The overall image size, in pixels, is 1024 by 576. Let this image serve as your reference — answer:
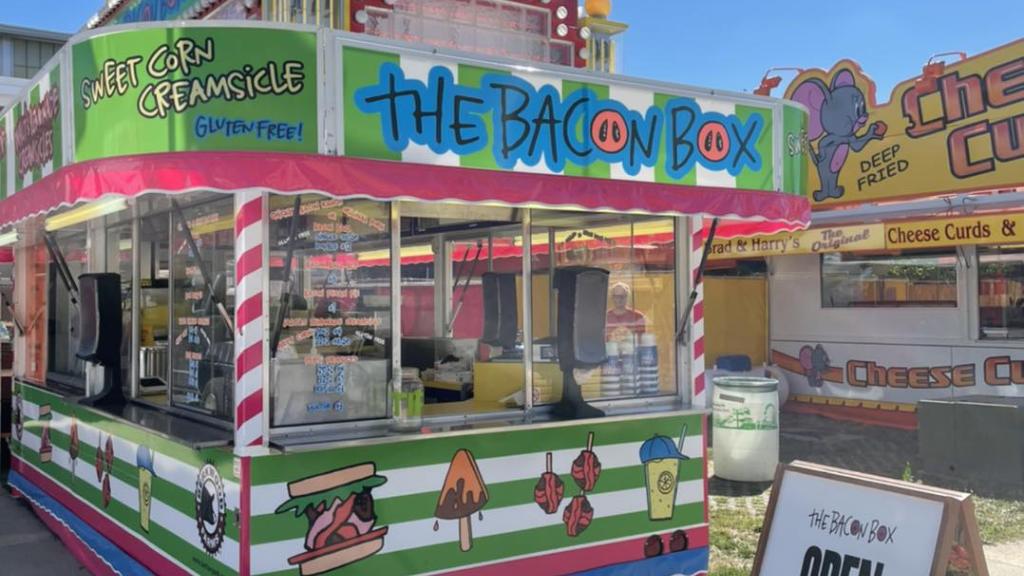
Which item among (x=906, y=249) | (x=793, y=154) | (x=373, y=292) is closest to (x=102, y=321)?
(x=373, y=292)

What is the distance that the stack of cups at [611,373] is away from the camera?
17.5ft

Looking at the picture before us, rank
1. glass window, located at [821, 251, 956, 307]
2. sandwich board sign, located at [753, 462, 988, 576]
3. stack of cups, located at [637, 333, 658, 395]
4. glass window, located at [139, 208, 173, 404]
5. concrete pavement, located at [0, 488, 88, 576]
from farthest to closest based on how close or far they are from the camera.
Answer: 1. glass window, located at [821, 251, 956, 307]
2. concrete pavement, located at [0, 488, 88, 576]
3. glass window, located at [139, 208, 173, 404]
4. stack of cups, located at [637, 333, 658, 395]
5. sandwich board sign, located at [753, 462, 988, 576]

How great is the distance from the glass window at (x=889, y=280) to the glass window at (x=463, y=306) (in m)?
6.99

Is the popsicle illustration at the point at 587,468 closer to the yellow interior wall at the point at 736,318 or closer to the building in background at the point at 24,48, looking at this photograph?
the yellow interior wall at the point at 736,318

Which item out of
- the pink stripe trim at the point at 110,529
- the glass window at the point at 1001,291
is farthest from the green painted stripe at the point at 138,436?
the glass window at the point at 1001,291

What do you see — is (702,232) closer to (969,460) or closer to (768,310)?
(969,460)

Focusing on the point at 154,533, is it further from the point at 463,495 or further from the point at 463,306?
the point at 463,306

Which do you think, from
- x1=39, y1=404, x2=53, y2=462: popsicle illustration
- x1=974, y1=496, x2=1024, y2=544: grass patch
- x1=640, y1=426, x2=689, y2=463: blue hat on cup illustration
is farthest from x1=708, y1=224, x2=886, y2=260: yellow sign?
x1=39, y1=404, x2=53, y2=462: popsicle illustration

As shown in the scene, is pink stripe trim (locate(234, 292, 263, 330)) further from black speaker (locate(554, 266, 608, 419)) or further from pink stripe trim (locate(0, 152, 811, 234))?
black speaker (locate(554, 266, 608, 419))

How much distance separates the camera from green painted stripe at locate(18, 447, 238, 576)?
4.48m

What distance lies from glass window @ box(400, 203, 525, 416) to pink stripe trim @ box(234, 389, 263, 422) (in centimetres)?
91

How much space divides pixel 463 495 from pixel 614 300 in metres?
1.49

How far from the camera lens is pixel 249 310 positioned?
4109 millimetres

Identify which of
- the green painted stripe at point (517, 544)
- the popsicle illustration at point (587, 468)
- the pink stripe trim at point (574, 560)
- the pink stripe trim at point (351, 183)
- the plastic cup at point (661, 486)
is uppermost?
the pink stripe trim at point (351, 183)
